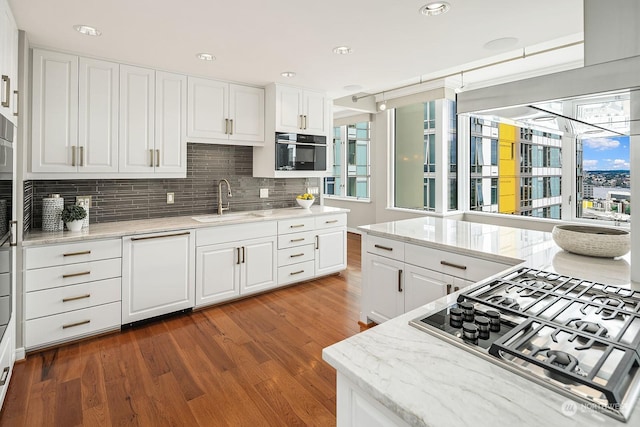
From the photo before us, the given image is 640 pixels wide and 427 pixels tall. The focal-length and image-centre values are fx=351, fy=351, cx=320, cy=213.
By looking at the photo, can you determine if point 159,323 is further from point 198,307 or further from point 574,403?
point 574,403

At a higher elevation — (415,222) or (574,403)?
(415,222)

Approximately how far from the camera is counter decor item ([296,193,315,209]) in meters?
4.50

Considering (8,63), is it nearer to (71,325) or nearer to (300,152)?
(71,325)

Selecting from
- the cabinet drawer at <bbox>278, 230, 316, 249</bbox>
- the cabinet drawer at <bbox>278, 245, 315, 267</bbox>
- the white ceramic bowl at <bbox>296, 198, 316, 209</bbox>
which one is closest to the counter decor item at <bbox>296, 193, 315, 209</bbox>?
the white ceramic bowl at <bbox>296, 198, 316, 209</bbox>

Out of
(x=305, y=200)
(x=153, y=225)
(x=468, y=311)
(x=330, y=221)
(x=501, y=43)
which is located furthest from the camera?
(x=305, y=200)

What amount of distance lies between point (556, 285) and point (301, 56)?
2603 millimetres

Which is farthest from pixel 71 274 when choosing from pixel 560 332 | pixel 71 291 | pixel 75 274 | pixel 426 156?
pixel 426 156

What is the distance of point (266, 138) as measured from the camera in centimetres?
407

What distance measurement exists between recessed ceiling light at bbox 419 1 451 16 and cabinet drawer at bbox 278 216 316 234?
236 centimetres

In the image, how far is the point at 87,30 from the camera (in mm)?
2479

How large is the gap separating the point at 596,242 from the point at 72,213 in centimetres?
360


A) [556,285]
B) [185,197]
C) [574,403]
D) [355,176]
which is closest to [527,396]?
[574,403]

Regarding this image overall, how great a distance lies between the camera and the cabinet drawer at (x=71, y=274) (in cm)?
252

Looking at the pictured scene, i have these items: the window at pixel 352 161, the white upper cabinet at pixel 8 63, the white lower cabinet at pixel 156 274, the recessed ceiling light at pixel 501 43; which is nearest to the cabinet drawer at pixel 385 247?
the white lower cabinet at pixel 156 274
